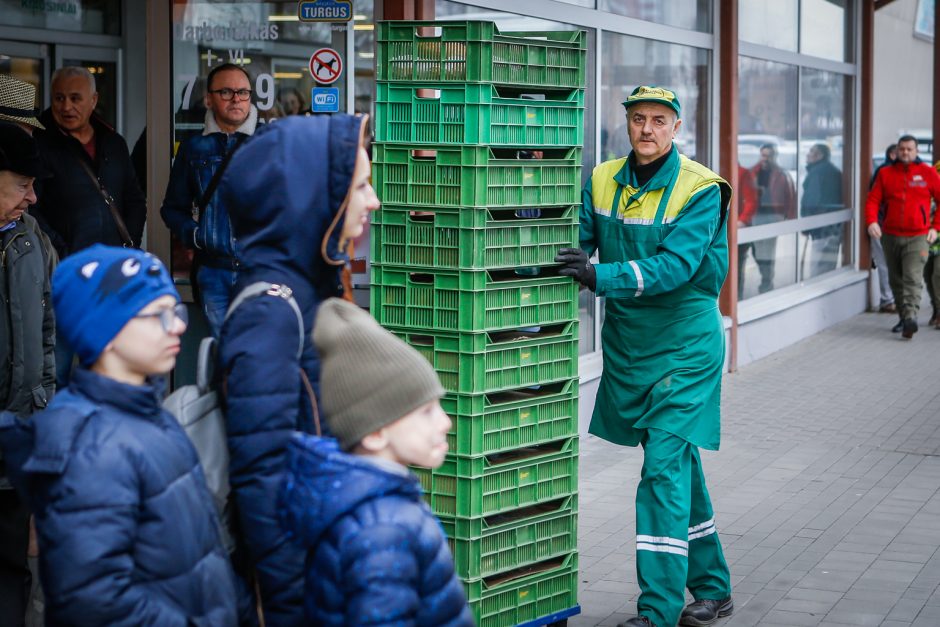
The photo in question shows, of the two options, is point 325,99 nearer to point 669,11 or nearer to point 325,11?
point 325,11

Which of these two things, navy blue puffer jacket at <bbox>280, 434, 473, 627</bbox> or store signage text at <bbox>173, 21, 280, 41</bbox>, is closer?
navy blue puffer jacket at <bbox>280, 434, 473, 627</bbox>

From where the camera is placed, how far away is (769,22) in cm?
1441

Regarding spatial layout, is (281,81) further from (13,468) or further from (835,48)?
(835,48)

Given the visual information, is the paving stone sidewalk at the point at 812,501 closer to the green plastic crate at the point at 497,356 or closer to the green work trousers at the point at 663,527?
the green work trousers at the point at 663,527

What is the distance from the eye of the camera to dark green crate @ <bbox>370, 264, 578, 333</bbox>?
4.95 meters

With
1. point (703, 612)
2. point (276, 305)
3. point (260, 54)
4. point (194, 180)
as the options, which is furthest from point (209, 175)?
point (276, 305)

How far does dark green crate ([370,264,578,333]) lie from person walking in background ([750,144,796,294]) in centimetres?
910

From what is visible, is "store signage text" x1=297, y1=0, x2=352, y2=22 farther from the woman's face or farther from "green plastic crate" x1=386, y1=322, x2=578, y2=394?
the woman's face

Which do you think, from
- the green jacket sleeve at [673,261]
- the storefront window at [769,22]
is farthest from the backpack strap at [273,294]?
the storefront window at [769,22]

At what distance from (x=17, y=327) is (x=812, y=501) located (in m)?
4.89

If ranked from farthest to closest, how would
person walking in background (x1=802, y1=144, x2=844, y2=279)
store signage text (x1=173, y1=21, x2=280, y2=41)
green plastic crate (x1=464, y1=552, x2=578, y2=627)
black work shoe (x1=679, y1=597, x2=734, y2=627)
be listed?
1. person walking in background (x1=802, y1=144, x2=844, y2=279)
2. store signage text (x1=173, y1=21, x2=280, y2=41)
3. black work shoe (x1=679, y1=597, x2=734, y2=627)
4. green plastic crate (x1=464, y1=552, x2=578, y2=627)

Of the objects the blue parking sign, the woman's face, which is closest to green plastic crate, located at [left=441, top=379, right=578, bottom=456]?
the woman's face

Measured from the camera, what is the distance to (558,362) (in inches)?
211

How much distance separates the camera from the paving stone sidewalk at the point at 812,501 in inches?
248
